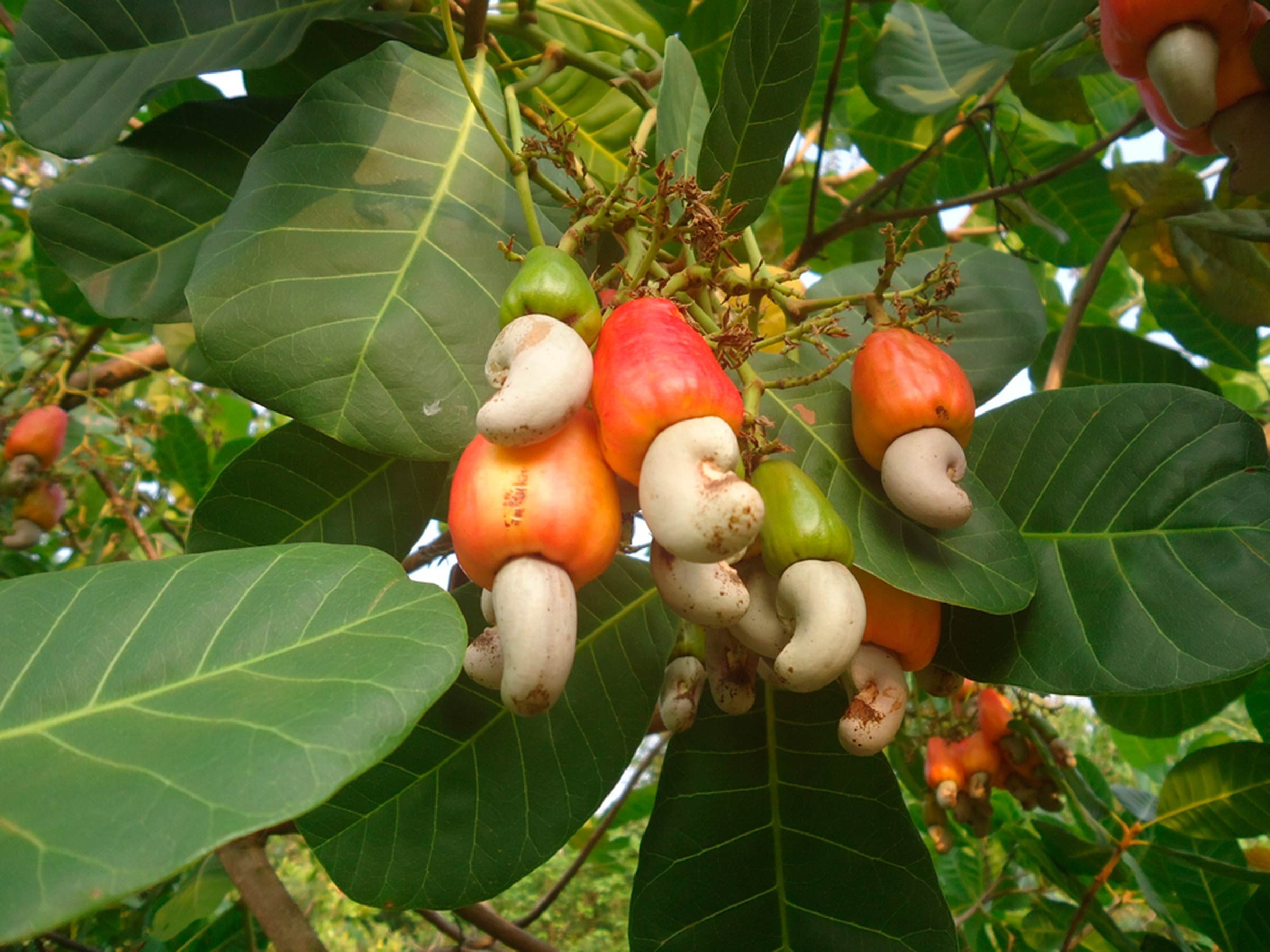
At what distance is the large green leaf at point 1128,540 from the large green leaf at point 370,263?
20.5 inches

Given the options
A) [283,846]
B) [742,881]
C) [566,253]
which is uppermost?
[566,253]

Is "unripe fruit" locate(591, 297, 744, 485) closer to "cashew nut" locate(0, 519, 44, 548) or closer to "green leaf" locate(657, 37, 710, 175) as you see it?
"green leaf" locate(657, 37, 710, 175)

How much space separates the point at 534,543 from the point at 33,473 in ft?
5.89

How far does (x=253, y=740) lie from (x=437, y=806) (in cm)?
46

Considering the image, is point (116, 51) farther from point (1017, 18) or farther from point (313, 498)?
point (1017, 18)

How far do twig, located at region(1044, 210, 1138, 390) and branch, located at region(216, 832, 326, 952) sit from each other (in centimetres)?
124

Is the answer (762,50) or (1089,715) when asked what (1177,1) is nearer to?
(762,50)

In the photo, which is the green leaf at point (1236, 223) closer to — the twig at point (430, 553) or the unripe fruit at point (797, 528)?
the unripe fruit at point (797, 528)

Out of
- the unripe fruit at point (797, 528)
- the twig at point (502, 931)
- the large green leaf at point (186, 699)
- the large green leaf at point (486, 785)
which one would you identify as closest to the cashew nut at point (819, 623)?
the unripe fruit at point (797, 528)

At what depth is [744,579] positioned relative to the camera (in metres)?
0.73

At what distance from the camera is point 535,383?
60cm

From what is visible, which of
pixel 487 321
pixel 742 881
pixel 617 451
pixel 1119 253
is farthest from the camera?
pixel 1119 253

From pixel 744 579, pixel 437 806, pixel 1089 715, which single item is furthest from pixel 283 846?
pixel 744 579

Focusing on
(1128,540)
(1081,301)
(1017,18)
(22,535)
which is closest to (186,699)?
(1128,540)
